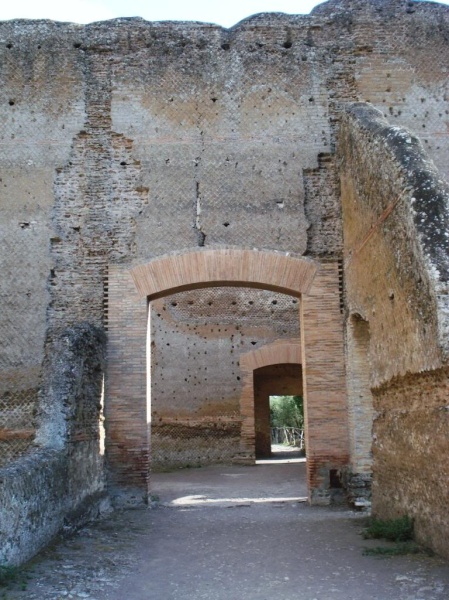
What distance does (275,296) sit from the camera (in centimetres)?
1559

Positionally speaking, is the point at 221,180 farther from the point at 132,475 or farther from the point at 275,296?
the point at 275,296

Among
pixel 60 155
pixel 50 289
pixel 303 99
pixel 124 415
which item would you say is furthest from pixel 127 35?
pixel 124 415

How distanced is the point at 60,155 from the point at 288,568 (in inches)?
251

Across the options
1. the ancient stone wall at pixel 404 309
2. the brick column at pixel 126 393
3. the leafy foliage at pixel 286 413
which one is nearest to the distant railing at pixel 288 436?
the leafy foliage at pixel 286 413

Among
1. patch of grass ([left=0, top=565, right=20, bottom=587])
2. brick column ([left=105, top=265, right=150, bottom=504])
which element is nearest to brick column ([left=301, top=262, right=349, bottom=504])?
brick column ([left=105, top=265, right=150, bottom=504])

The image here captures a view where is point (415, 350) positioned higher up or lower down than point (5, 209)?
lower down

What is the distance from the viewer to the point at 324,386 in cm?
849

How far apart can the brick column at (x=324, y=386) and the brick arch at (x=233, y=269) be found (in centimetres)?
25

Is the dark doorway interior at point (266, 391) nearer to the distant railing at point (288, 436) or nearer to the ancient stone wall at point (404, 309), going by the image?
the distant railing at point (288, 436)

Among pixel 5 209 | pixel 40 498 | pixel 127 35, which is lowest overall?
pixel 40 498

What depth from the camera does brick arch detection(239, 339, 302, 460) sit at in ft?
48.2

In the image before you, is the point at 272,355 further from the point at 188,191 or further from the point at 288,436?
the point at 288,436

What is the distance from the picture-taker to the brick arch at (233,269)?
879 centimetres

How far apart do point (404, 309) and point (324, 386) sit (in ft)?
9.07
